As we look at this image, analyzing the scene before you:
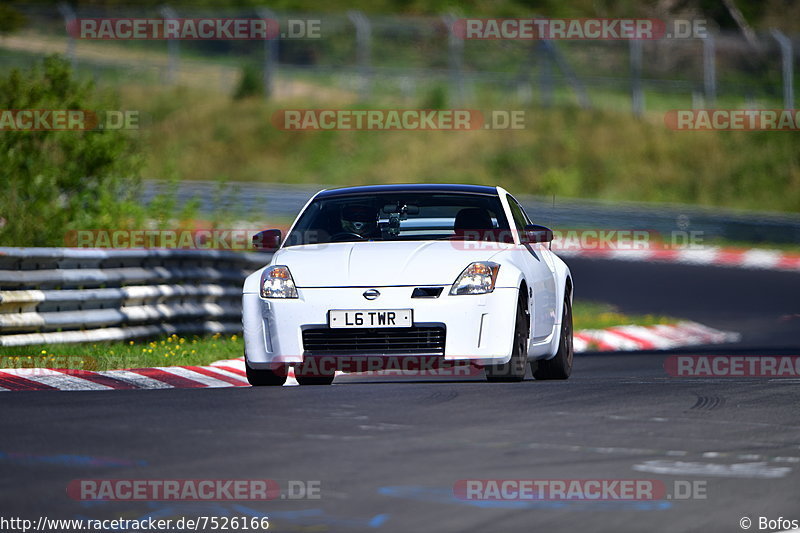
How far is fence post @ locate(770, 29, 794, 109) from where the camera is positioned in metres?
33.5

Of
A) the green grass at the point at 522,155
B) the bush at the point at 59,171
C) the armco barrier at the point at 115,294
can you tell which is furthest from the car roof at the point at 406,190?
the green grass at the point at 522,155

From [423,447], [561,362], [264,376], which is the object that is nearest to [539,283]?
[561,362]

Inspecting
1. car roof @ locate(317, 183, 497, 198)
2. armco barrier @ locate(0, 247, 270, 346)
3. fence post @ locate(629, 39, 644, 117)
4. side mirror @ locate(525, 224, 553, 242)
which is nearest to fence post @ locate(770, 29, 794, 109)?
fence post @ locate(629, 39, 644, 117)

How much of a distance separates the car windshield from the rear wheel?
0.96 meters

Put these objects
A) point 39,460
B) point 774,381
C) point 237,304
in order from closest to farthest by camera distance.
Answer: point 39,460, point 774,381, point 237,304

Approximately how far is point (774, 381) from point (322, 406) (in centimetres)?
389

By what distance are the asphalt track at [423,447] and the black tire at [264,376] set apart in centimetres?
49

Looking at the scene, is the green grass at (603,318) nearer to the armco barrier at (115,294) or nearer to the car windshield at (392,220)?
the armco barrier at (115,294)

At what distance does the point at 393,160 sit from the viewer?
138 ft

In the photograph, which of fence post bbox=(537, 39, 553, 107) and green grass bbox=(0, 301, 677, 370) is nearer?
green grass bbox=(0, 301, 677, 370)

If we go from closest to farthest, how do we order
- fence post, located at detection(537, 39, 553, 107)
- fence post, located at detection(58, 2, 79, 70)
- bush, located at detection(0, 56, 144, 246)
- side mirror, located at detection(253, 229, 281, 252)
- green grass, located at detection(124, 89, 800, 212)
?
side mirror, located at detection(253, 229, 281, 252) → bush, located at detection(0, 56, 144, 246) → fence post, located at detection(58, 2, 79, 70) → fence post, located at detection(537, 39, 553, 107) → green grass, located at detection(124, 89, 800, 212)

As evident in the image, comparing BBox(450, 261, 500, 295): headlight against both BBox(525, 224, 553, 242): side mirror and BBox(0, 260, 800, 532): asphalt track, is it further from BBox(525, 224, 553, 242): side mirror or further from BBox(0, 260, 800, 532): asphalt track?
BBox(525, 224, 553, 242): side mirror

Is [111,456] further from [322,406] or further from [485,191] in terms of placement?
[485,191]

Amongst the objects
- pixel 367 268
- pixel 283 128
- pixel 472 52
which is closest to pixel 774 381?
pixel 367 268
